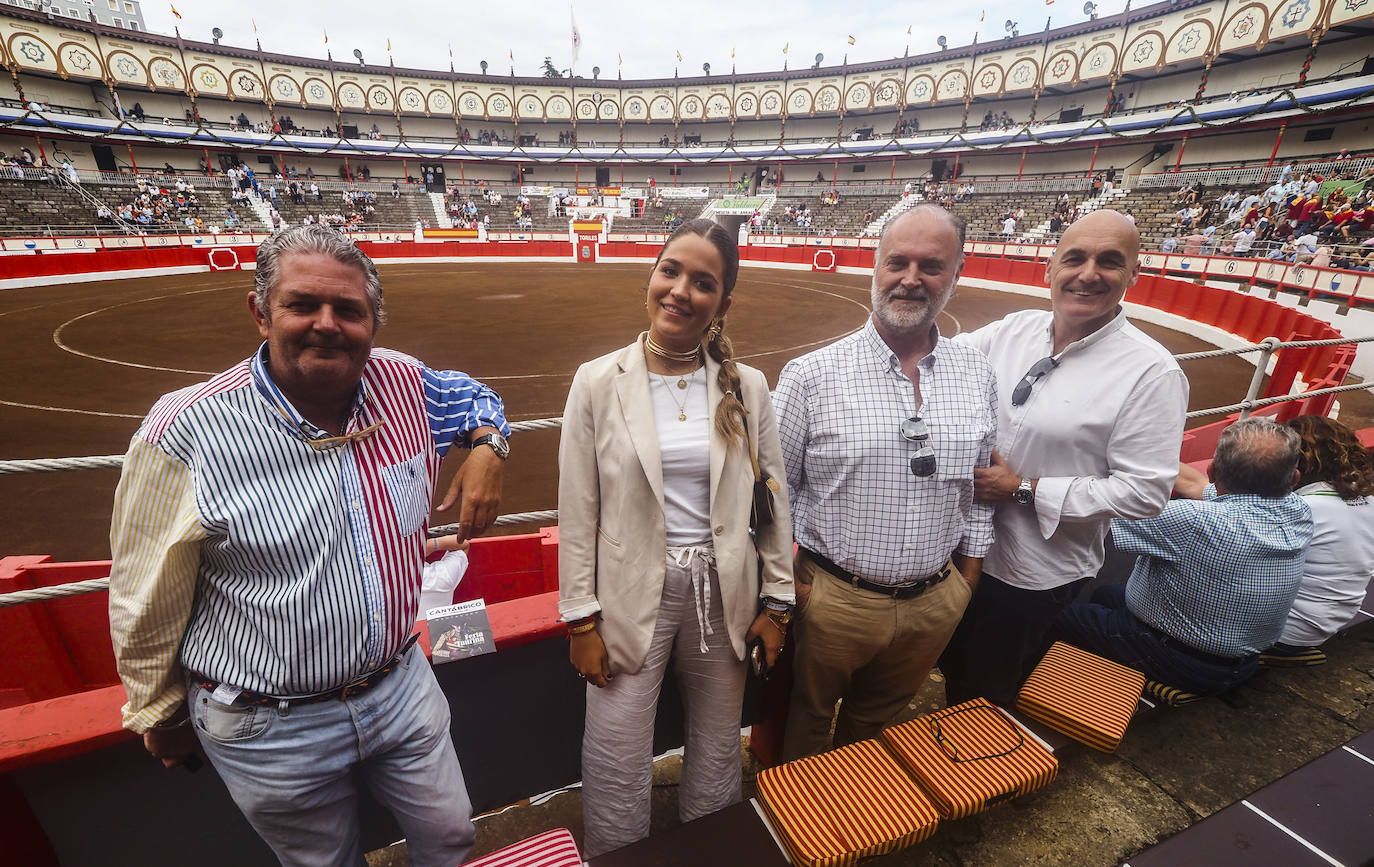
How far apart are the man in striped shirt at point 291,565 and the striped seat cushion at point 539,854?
0.89 feet

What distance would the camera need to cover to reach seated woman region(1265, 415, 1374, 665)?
2445 mm

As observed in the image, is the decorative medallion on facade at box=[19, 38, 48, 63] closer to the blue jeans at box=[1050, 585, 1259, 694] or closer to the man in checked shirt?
the man in checked shirt

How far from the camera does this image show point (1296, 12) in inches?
1063

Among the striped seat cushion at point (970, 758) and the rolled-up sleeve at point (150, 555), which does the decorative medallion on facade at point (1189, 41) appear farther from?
the rolled-up sleeve at point (150, 555)

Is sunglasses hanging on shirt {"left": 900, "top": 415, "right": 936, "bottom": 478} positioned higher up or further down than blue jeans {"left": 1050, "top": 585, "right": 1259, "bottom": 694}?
higher up

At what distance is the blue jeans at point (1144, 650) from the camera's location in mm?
2387

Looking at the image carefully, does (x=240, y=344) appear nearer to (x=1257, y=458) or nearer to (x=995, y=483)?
(x=995, y=483)

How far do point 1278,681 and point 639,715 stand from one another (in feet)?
9.76

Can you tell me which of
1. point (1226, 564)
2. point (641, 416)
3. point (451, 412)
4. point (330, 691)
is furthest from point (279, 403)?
point (1226, 564)

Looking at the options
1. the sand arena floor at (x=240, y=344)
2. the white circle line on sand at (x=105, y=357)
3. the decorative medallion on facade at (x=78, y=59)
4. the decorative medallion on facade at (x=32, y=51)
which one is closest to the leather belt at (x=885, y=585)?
the sand arena floor at (x=240, y=344)

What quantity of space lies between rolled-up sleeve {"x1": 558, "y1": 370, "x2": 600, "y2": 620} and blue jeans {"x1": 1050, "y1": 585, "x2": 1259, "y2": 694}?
241cm

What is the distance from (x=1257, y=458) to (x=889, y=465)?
59.8 inches

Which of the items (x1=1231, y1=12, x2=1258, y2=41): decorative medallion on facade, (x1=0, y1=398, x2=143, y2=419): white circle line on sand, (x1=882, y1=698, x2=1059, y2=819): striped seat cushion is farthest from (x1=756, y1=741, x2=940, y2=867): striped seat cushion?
(x1=1231, y1=12, x2=1258, y2=41): decorative medallion on facade

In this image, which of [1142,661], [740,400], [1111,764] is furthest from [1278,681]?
[740,400]
